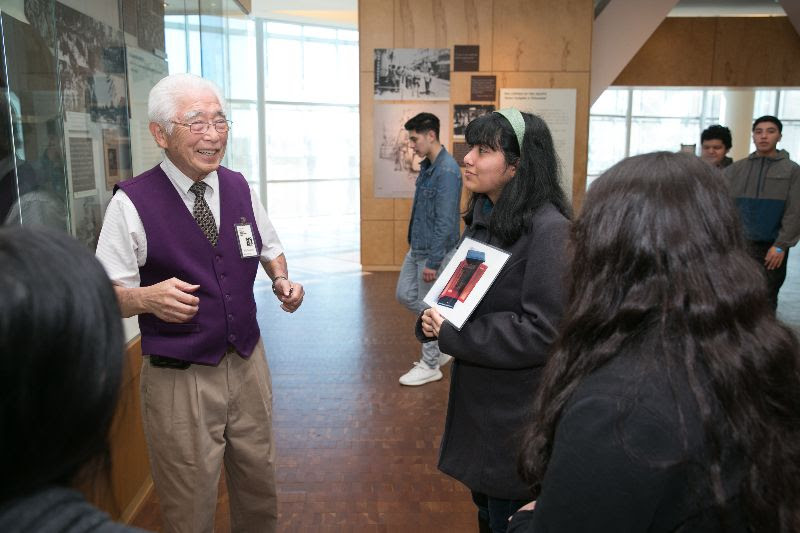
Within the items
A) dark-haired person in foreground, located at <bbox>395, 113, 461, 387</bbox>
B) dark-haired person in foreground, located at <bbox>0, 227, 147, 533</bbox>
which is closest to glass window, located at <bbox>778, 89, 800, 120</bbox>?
dark-haired person in foreground, located at <bbox>395, 113, 461, 387</bbox>

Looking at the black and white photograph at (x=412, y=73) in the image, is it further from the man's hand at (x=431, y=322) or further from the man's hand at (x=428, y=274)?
the man's hand at (x=431, y=322)

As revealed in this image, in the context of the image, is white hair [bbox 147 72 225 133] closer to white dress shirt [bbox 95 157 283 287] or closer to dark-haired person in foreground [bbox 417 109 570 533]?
white dress shirt [bbox 95 157 283 287]

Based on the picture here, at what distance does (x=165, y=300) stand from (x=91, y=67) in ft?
4.44

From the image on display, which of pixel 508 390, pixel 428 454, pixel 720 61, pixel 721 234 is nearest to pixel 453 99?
pixel 720 61

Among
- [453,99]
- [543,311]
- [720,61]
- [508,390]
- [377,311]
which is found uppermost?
[720,61]

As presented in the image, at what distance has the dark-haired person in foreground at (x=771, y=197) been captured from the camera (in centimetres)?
489

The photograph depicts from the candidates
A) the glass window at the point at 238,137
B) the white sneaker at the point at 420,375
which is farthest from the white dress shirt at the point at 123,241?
the white sneaker at the point at 420,375

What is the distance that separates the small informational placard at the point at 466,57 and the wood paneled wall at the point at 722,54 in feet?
10.1

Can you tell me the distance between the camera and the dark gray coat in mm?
1740

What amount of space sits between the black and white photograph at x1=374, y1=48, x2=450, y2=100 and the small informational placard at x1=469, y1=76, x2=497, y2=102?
12.3 inches

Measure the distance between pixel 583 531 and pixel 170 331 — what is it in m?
1.42

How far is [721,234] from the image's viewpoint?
0.93m

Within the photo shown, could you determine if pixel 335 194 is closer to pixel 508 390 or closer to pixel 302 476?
pixel 302 476

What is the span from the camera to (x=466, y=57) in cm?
824
